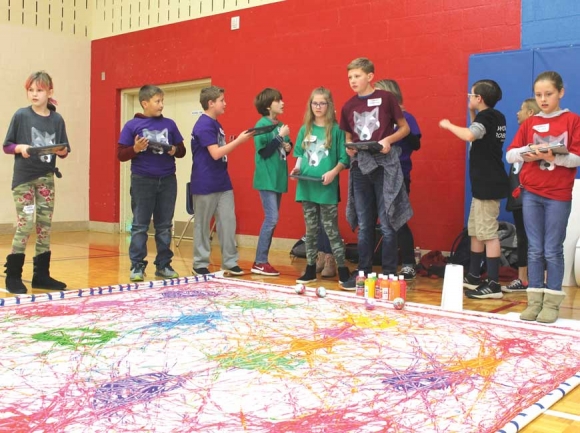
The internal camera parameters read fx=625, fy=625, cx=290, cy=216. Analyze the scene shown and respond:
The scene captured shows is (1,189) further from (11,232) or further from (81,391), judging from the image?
(81,391)

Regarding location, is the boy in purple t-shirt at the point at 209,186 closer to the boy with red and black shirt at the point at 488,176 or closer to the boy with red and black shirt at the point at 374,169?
the boy with red and black shirt at the point at 374,169

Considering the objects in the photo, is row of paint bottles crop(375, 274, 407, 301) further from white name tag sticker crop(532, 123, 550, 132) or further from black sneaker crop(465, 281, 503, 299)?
white name tag sticker crop(532, 123, 550, 132)

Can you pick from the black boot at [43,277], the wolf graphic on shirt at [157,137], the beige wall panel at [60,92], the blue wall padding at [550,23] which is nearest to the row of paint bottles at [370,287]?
the wolf graphic on shirt at [157,137]

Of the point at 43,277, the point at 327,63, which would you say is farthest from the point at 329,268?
the point at 327,63

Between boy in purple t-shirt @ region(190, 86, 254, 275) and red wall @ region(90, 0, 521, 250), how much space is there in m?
1.58

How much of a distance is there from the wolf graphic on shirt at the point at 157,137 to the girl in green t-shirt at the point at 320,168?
81 centimetres

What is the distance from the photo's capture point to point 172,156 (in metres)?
3.89

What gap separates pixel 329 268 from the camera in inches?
165

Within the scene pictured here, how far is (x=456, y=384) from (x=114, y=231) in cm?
630

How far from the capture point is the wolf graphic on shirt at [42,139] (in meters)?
3.29

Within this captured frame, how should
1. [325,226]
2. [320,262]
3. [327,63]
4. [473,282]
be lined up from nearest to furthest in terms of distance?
[473,282]
[325,226]
[320,262]
[327,63]

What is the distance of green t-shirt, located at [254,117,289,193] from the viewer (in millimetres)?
4090

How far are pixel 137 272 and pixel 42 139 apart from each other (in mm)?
976

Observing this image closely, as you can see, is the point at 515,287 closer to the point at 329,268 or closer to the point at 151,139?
the point at 329,268
